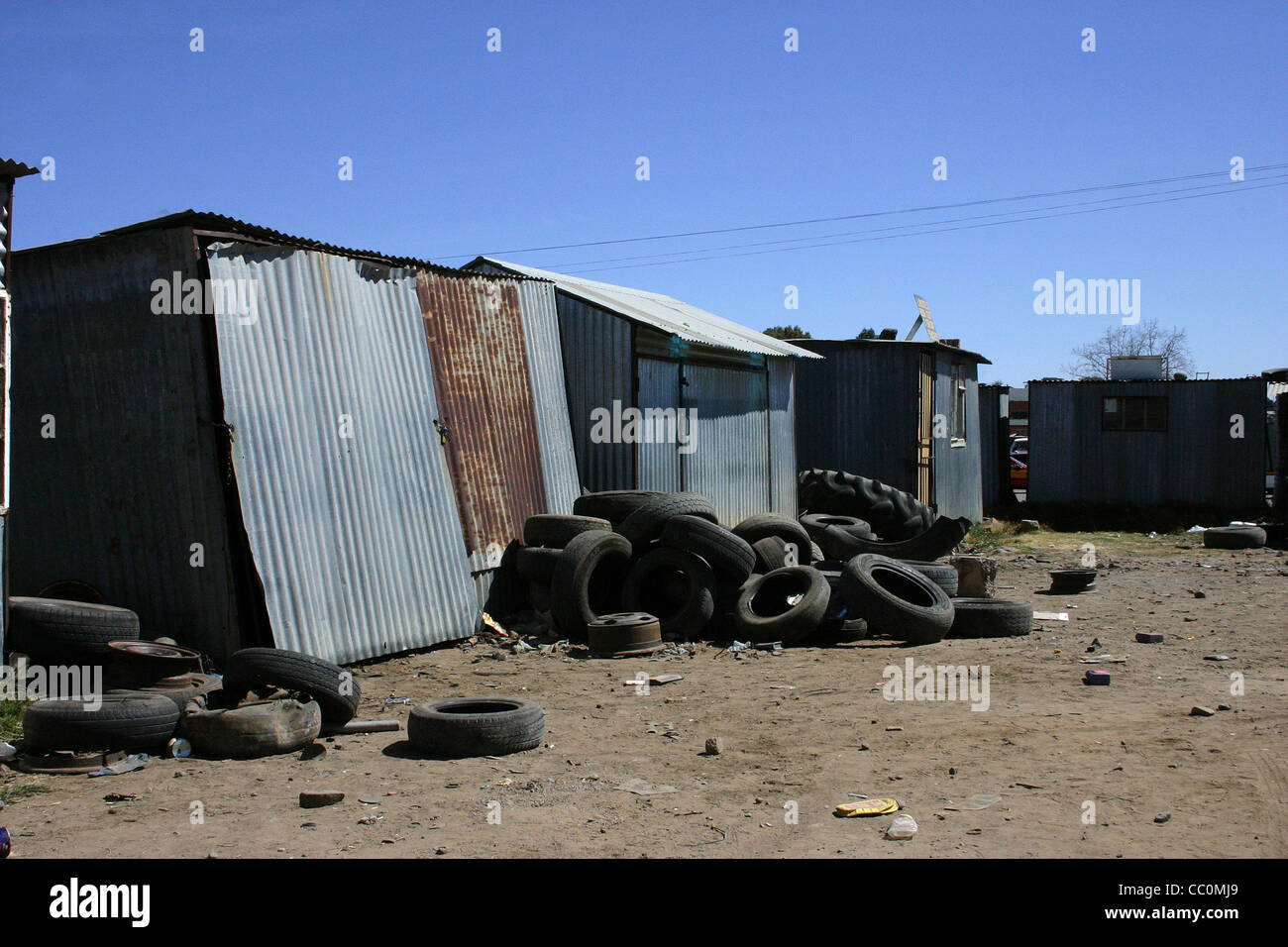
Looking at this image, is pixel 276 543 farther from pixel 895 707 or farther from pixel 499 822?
pixel 895 707

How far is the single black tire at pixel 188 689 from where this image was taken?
693 centimetres

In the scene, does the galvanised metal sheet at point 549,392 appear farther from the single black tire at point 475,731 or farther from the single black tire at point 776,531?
the single black tire at point 475,731

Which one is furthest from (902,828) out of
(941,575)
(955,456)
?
(955,456)

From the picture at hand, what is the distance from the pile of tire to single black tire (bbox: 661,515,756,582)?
0.01m

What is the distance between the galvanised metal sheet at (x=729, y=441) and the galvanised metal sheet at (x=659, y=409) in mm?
Answer: 230

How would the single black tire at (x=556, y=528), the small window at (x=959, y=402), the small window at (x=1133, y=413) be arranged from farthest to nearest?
the small window at (x=1133, y=413) < the small window at (x=959, y=402) < the single black tire at (x=556, y=528)

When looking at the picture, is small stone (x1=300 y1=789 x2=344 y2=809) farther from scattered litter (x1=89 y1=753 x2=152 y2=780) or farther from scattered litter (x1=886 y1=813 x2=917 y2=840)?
scattered litter (x1=886 y1=813 x2=917 y2=840)

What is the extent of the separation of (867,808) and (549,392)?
7.97 m

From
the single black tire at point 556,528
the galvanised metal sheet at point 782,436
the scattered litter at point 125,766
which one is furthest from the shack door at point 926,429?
the scattered litter at point 125,766

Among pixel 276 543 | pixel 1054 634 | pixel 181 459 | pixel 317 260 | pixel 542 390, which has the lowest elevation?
pixel 1054 634
